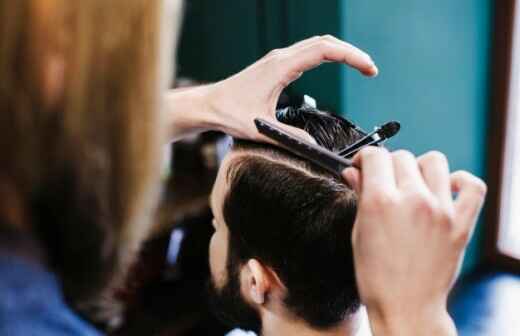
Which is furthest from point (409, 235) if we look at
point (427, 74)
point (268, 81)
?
point (427, 74)

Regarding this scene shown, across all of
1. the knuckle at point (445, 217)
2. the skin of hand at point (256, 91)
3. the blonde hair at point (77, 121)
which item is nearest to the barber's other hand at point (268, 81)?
the skin of hand at point (256, 91)

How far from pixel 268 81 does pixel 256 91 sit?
2 centimetres

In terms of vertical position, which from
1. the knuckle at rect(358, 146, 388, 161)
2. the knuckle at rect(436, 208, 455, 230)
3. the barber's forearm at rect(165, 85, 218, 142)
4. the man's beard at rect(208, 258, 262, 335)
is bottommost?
the man's beard at rect(208, 258, 262, 335)

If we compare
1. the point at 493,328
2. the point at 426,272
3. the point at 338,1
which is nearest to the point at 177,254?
the point at 338,1

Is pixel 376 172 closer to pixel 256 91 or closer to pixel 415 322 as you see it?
pixel 415 322

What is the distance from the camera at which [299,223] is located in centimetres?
92

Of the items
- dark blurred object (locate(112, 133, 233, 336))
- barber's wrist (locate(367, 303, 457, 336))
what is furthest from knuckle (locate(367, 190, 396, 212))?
dark blurred object (locate(112, 133, 233, 336))

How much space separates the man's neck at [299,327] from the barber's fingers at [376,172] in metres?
0.36

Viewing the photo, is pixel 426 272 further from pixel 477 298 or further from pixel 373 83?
pixel 477 298

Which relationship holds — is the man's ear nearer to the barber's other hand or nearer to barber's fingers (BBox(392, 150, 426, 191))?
the barber's other hand

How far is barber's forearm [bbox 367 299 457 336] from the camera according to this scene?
70 centimetres

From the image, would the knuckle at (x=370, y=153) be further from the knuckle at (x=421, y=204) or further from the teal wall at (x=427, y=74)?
the teal wall at (x=427, y=74)

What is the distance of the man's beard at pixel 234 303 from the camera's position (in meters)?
1.03

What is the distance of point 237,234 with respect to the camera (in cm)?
100
